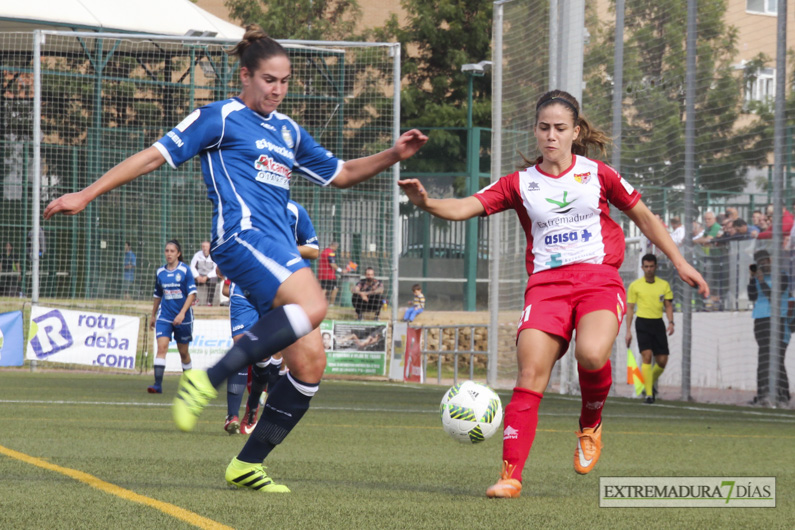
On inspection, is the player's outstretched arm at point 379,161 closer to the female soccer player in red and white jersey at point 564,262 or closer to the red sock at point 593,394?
the female soccer player in red and white jersey at point 564,262

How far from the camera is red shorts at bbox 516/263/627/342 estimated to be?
18.4 feet

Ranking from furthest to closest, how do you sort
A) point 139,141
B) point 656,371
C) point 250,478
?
point 139,141 → point 656,371 → point 250,478

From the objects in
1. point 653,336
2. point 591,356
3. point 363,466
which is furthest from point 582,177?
point 653,336

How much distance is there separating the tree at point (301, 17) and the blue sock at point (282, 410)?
108 feet

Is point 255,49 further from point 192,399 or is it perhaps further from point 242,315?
point 242,315

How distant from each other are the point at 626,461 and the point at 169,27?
2365 centimetres

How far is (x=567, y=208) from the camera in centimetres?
577

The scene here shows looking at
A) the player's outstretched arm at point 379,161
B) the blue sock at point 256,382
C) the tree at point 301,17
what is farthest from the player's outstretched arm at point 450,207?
the tree at point 301,17

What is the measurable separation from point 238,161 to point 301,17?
3403 centimetres

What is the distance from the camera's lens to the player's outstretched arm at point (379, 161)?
5.35 meters

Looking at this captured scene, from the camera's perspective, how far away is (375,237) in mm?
19922

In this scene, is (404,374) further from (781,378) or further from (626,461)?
(626,461)

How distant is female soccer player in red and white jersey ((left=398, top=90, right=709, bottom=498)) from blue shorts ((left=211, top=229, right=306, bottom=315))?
0.77m

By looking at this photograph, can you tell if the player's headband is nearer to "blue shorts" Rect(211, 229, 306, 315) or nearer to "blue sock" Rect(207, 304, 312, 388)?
"blue shorts" Rect(211, 229, 306, 315)
